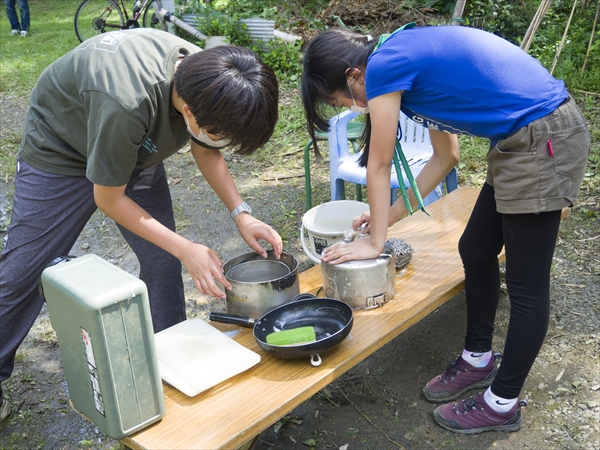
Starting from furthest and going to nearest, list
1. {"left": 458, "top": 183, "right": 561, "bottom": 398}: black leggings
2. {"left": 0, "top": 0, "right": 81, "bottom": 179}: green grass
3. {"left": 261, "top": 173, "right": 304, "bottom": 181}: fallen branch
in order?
{"left": 0, "top": 0, "right": 81, "bottom": 179}: green grass < {"left": 261, "top": 173, "right": 304, "bottom": 181}: fallen branch < {"left": 458, "top": 183, "right": 561, "bottom": 398}: black leggings

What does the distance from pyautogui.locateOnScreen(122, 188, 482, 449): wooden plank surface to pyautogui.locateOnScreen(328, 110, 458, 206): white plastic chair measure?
2.99ft

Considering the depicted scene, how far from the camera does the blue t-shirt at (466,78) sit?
1919 mm

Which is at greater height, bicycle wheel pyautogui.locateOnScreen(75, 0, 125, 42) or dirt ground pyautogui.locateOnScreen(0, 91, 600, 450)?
bicycle wheel pyautogui.locateOnScreen(75, 0, 125, 42)

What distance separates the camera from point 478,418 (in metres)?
2.35

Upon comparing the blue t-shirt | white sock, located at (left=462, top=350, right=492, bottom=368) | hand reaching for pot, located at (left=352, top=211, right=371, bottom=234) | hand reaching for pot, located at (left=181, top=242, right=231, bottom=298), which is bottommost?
white sock, located at (left=462, top=350, right=492, bottom=368)

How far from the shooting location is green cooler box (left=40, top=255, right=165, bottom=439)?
153cm

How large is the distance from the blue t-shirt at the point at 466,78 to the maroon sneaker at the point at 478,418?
106 centimetres

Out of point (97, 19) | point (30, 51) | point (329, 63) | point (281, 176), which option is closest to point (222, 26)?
point (281, 176)

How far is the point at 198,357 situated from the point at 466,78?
1.22 metres

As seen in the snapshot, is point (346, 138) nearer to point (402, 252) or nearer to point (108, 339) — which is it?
point (402, 252)

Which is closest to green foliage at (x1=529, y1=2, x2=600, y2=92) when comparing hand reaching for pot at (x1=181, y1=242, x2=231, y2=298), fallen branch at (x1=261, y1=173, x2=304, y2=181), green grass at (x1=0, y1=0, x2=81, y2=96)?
fallen branch at (x1=261, y1=173, x2=304, y2=181)

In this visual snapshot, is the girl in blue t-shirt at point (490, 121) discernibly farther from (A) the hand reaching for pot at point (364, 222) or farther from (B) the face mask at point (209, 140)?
(B) the face mask at point (209, 140)

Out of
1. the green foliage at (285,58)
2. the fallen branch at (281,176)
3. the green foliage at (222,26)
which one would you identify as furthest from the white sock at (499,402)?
the green foliage at (222,26)

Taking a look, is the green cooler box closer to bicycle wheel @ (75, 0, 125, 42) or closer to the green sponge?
the green sponge
